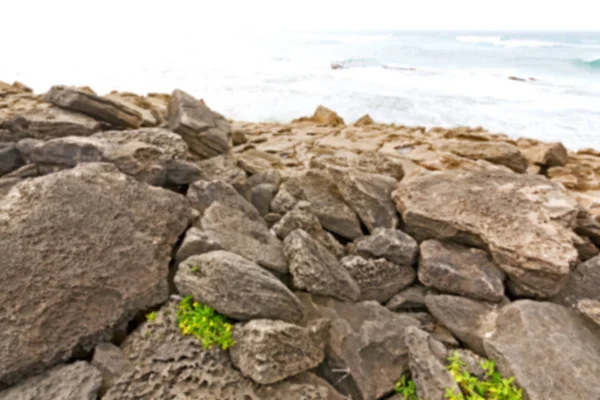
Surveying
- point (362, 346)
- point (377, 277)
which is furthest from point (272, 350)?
point (377, 277)

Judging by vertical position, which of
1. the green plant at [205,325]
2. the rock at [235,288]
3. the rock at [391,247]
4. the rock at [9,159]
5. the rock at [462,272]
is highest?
the rock at [9,159]

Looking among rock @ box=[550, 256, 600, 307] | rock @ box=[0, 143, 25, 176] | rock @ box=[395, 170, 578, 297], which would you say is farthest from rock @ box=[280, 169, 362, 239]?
rock @ box=[0, 143, 25, 176]

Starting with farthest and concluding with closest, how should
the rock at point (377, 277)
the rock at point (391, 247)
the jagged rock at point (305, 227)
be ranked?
Answer: the jagged rock at point (305, 227), the rock at point (391, 247), the rock at point (377, 277)

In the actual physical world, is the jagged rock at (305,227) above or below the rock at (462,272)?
above

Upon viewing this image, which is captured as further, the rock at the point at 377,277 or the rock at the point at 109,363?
the rock at the point at 377,277

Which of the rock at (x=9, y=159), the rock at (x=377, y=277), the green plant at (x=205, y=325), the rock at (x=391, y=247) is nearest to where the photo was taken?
the green plant at (x=205, y=325)

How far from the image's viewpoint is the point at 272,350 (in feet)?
7.70

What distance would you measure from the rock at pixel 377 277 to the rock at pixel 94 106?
3089 mm

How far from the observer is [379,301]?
3.29m

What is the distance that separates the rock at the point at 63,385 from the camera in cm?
220

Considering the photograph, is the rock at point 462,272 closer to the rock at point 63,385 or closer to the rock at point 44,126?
the rock at point 63,385

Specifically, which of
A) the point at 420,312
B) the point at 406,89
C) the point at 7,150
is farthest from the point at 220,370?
the point at 406,89

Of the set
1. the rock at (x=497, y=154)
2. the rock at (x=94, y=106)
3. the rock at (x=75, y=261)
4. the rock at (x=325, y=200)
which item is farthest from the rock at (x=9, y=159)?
the rock at (x=497, y=154)

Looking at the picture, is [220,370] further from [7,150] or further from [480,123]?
[480,123]
